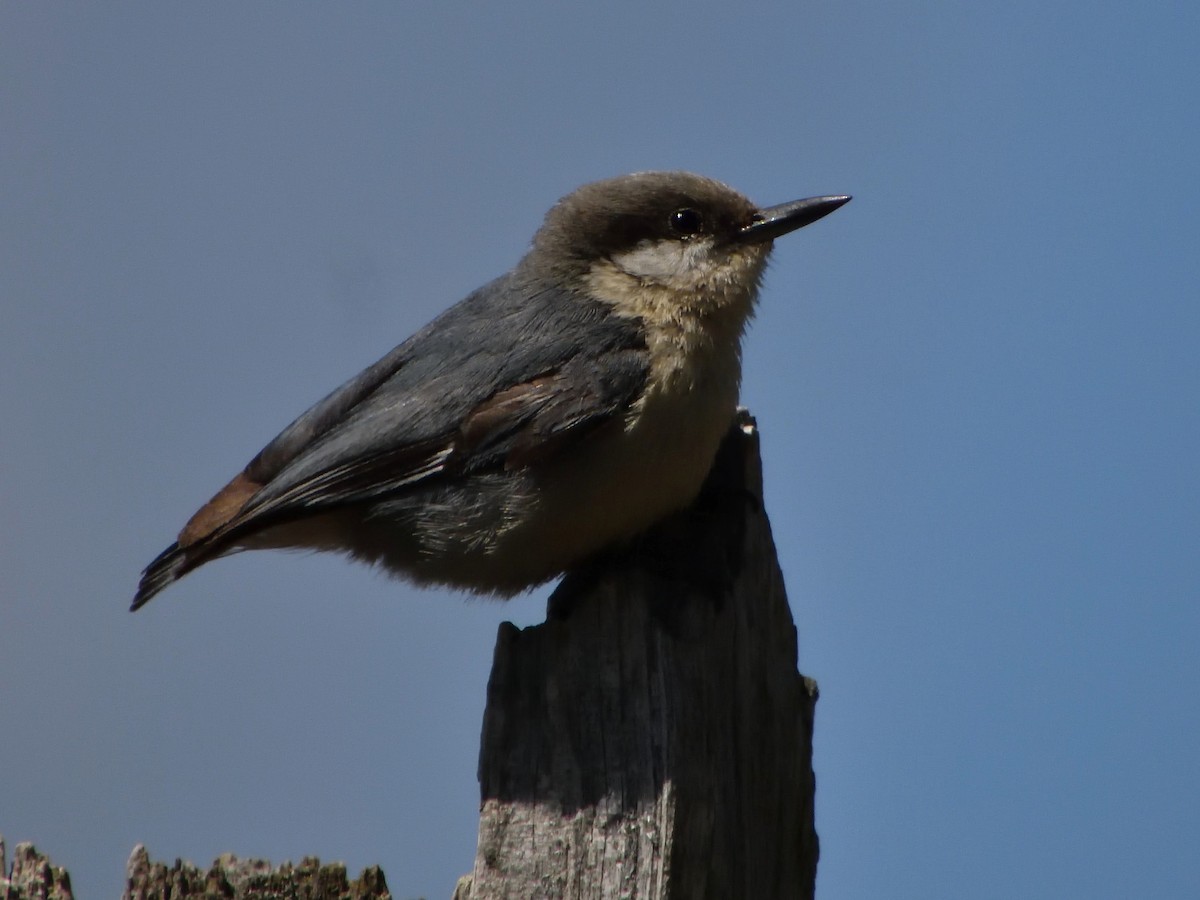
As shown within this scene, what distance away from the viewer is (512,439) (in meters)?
4.28

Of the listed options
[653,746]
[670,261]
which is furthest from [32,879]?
[670,261]

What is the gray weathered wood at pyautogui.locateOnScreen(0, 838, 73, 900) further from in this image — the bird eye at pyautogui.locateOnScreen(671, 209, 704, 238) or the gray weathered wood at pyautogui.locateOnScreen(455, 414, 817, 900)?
the bird eye at pyautogui.locateOnScreen(671, 209, 704, 238)

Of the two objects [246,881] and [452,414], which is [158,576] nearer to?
[452,414]

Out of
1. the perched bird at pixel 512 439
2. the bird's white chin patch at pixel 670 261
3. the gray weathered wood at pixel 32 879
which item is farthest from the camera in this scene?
the bird's white chin patch at pixel 670 261

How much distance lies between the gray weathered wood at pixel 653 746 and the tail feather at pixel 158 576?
1518 mm

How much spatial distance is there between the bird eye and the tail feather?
2134 millimetres

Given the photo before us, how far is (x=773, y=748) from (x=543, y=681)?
63 cm

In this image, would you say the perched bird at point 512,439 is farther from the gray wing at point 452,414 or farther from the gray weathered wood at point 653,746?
the gray weathered wood at point 653,746

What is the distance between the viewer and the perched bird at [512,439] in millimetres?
4258

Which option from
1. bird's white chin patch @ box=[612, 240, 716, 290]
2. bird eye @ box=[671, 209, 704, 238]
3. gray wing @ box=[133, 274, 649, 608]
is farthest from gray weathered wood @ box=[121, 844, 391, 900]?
bird eye @ box=[671, 209, 704, 238]

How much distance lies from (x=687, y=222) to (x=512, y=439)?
1332 mm

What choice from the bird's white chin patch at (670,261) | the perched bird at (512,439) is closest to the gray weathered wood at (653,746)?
the perched bird at (512,439)

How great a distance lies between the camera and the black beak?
5117 millimetres

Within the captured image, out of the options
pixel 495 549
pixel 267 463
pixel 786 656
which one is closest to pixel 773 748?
pixel 786 656
